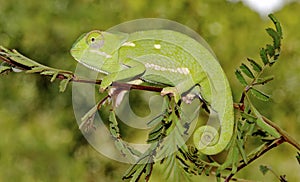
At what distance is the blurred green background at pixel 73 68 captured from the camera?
A: 237 centimetres

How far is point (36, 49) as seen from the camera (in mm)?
2602

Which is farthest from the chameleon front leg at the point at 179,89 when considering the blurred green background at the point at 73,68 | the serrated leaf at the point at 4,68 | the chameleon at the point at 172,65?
the blurred green background at the point at 73,68

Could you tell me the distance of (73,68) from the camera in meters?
2.41

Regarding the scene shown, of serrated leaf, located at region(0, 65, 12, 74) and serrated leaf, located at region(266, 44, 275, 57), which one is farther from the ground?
serrated leaf, located at region(266, 44, 275, 57)

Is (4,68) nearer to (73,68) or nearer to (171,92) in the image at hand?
(171,92)

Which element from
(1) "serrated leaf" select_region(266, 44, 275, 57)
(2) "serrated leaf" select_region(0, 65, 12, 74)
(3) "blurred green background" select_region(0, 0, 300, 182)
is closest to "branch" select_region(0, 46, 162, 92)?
Result: (2) "serrated leaf" select_region(0, 65, 12, 74)

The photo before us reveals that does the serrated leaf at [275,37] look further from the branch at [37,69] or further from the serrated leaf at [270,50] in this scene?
the branch at [37,69]

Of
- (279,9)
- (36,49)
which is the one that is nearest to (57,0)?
(36,49)

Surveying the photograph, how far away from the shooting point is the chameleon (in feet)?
1.60

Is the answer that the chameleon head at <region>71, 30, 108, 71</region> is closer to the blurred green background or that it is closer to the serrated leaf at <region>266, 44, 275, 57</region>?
the serrated leaf at <region>266, 44, 275, 57</region>

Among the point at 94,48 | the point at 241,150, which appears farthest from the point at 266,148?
the point at 94,48

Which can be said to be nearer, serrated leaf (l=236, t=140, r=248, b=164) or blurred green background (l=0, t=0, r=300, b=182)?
serrated leaf (l=236, t=140, r=248, b=164)

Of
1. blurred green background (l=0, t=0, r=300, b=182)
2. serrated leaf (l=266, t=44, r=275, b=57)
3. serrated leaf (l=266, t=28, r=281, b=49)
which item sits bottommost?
blurred green background (l=0, t=0, r=300, b=182)

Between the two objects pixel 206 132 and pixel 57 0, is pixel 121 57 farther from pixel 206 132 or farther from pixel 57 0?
pixel 57 0
